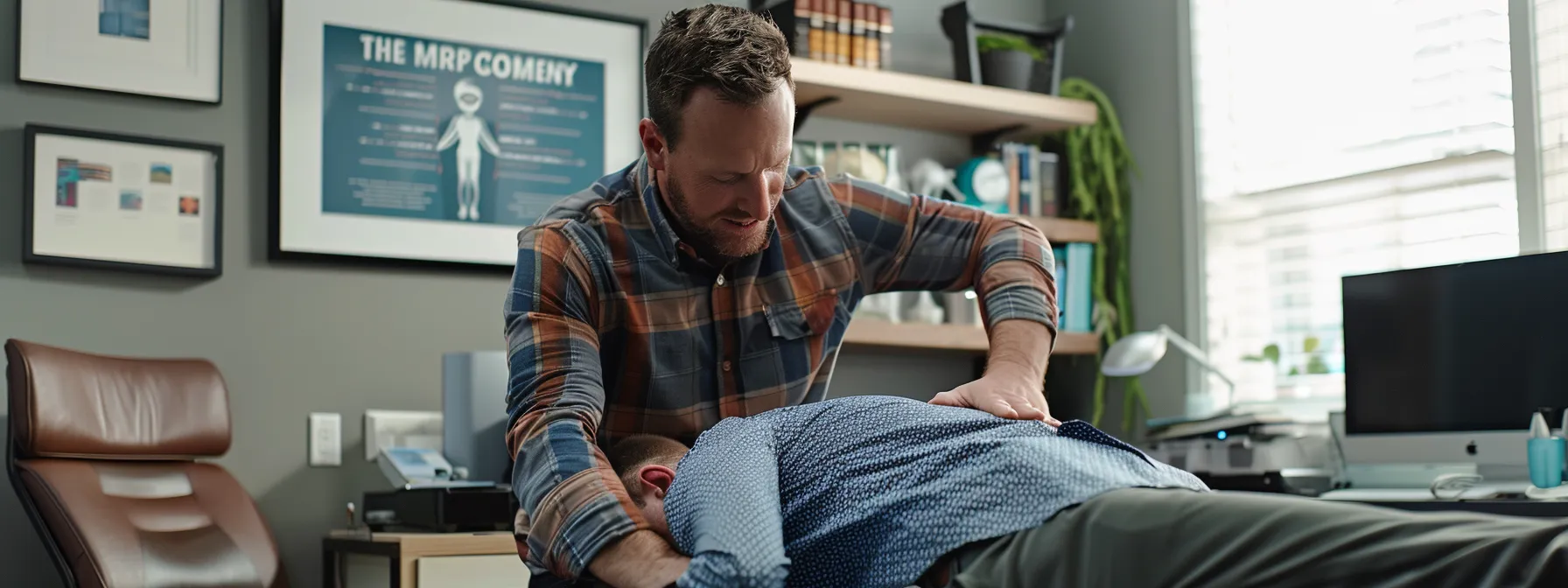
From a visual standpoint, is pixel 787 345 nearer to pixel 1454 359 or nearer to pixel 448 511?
pixel 448 511

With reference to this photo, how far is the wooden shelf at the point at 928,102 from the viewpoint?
3.63 m

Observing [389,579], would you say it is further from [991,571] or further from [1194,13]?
[1194,13]

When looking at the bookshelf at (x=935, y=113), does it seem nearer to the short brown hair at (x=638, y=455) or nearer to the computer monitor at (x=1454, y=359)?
the computer monitor at (x=1454, y=359)

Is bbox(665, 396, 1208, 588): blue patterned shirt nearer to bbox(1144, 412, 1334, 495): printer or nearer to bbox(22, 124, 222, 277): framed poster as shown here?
bbox(1144, 412, 1334, 495): printer

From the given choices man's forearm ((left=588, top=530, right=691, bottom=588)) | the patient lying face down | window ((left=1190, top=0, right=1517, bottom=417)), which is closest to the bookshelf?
window ((left=1190, top=0, right=1517, bottom=417))

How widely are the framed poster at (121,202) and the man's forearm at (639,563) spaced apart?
2009 millimetres

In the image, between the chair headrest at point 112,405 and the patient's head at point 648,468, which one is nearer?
the patient's head at point 648,468

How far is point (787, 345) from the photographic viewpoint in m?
1.88

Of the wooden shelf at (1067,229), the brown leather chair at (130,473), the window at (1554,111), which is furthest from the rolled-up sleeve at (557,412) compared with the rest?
the wooden shelf at (1067,229)

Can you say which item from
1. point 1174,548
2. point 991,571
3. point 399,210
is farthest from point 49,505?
point 1174,548

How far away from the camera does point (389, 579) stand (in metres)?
2.68

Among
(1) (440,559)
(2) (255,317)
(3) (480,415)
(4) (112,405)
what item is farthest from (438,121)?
(1) (440,559)

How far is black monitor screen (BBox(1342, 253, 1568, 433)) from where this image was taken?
104 inches

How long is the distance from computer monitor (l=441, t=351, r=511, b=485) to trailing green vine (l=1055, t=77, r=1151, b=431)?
70.3 inches
